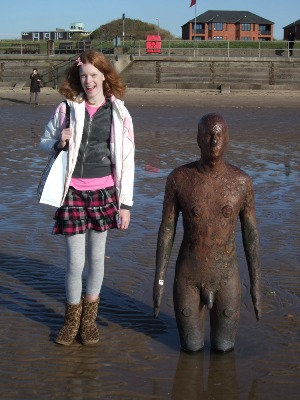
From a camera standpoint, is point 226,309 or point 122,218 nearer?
point 226,309

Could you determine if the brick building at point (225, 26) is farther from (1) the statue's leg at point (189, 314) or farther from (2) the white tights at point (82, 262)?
(1) the statue's leg at point (189, 314)

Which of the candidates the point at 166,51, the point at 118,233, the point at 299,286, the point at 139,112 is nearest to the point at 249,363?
the point at 299,286

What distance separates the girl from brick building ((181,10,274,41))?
260ft

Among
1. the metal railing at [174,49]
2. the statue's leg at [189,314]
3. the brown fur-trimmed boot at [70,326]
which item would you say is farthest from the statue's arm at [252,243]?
the metal railing at [174,49]

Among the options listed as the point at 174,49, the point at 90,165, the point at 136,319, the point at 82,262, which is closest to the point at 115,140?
the point at 90,165

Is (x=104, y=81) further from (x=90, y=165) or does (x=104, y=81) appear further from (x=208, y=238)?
(x=208, y=238)

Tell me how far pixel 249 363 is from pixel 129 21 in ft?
259

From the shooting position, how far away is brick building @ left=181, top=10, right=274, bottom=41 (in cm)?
8275

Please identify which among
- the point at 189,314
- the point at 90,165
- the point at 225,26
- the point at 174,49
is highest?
the point at 225,26

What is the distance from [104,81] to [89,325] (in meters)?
1.54

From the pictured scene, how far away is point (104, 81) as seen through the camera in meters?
4.57

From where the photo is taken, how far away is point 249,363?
432 centimetres

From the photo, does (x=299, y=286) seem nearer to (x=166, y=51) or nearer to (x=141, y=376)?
(x=141, y=376)

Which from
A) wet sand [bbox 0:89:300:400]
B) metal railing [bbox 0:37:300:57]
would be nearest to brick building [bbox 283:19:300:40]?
metal railing [bbox 0:37:300:57]
